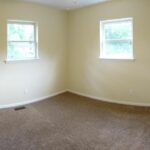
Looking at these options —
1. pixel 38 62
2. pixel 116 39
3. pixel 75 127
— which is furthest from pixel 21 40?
pixel 75 127

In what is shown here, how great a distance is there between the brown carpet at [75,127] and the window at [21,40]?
135 centimetres

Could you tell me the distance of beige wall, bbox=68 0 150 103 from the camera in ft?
14.4

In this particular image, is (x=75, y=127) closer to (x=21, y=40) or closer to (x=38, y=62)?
(x=38, y=62)

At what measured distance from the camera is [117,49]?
4852 mm

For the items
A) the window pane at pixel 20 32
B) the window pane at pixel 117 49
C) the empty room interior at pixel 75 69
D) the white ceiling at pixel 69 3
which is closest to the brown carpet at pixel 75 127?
the empty room interior at pixel 75 69

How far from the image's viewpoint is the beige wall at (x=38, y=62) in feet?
14.7

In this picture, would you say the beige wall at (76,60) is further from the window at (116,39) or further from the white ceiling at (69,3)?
the white ceiling at (69,3)

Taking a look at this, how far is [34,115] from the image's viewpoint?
4.11 m

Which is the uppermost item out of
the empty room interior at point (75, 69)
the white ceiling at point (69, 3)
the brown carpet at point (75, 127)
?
the white ceiling at point (69, 3)

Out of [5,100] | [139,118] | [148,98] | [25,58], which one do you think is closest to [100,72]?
[148,98]

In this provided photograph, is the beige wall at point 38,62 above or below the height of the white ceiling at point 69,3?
below

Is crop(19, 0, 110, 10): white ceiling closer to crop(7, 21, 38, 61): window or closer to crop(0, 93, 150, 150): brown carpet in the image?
crop(7, 21, 38, 61): window

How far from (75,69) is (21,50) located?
1.80 meters

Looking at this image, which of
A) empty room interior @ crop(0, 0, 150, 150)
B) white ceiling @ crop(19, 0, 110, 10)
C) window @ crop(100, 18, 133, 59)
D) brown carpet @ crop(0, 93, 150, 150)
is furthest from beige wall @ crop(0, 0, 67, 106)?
window @ crop(100, 18, 133, 59)
